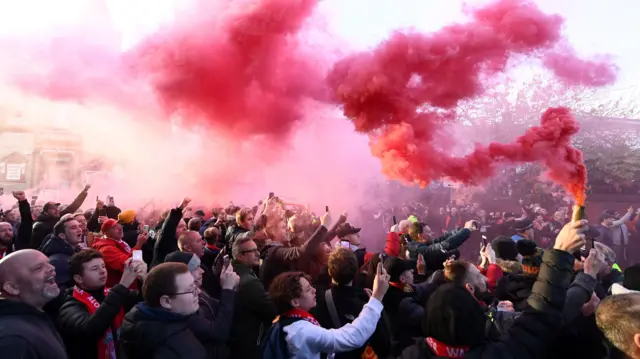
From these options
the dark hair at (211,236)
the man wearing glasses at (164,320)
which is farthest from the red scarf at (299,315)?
the dark hair at (211,236)

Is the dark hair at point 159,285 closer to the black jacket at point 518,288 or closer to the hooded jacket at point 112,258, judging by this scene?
the hooded jacket at point 112,258

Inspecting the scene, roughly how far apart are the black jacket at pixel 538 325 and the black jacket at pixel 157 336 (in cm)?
149

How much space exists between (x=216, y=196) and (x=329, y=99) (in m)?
6.79

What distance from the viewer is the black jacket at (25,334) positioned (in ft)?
8.44

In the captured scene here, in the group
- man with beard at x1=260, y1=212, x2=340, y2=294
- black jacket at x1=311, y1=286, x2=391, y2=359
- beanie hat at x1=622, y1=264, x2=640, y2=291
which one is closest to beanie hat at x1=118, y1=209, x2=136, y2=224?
man with beard at x1=260, y1=212, x2=340, y2=294

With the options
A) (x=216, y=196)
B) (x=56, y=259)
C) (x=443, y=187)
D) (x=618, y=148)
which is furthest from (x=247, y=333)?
(x=618, y=148)

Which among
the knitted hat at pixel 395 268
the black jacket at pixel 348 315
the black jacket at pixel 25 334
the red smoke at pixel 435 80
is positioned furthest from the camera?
the red smoke at pixel 435 80

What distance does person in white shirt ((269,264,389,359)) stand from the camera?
3293 millimetres

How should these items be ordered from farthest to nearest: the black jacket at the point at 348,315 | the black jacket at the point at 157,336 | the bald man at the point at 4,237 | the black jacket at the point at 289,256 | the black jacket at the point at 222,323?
the bald man at the point at 4,237 < the black jacket at the point at 289,256 < the black jacket at the point at 348,315 < the black jacket at the point at 222,323 < the black jacket at the point at 157,336

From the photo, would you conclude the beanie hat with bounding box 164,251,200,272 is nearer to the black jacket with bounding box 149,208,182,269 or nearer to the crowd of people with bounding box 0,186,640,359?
the crowd of people with bounding box 0,186,640,359

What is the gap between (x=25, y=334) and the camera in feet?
8.70

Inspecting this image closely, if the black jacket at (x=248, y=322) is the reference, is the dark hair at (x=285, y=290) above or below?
above

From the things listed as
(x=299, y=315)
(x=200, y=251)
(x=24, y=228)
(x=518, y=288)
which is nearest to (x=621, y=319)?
(x=299, y=315)

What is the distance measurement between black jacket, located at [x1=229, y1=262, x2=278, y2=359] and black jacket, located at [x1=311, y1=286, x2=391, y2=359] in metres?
0.52
